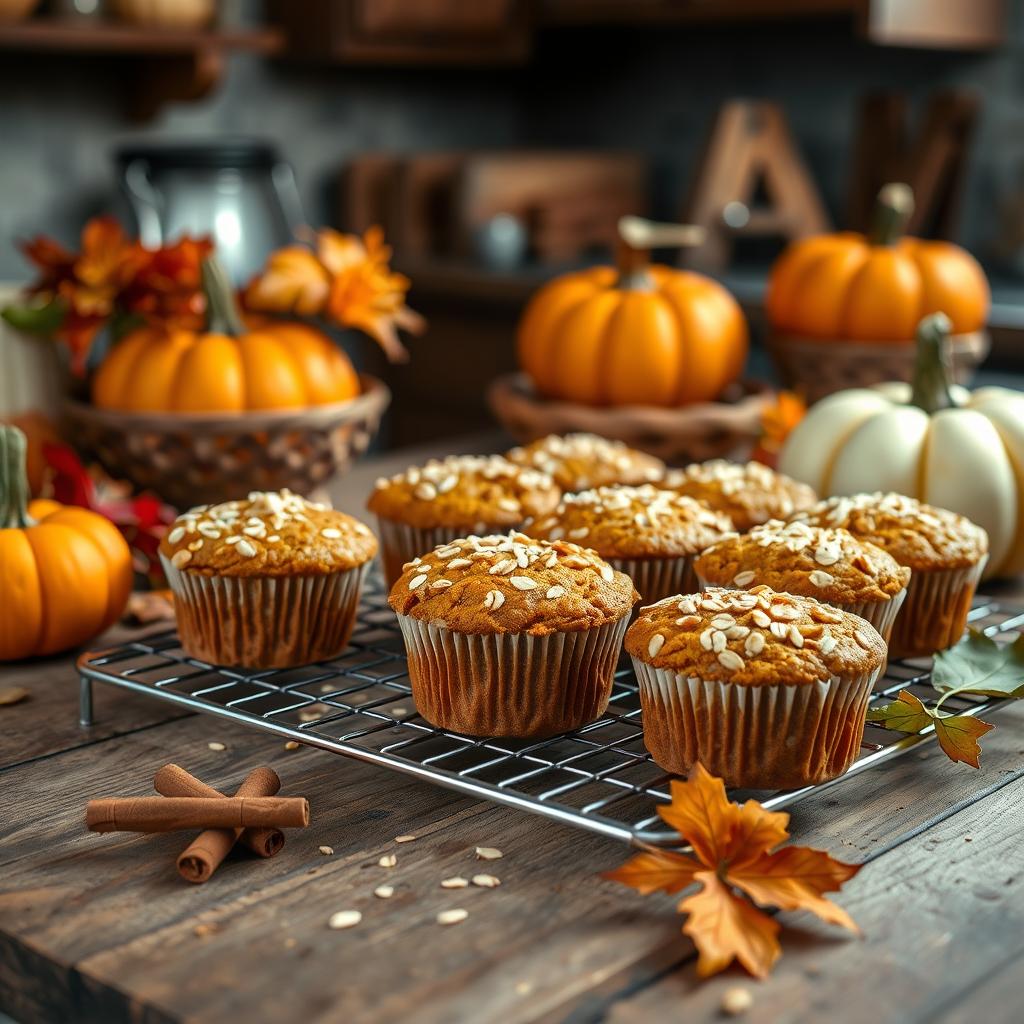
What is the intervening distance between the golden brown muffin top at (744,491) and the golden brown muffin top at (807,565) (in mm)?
174

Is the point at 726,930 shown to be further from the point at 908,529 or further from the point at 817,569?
the point at 908,529

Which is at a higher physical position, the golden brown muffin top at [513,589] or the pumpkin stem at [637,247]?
the pumpkin stem at [637,247]

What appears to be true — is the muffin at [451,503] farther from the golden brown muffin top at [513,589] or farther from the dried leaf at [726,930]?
the dried leaf at [726,930]

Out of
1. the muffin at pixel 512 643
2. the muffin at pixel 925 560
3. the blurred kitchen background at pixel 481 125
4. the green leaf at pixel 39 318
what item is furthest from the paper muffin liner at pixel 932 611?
the blurred kitchen background at pixel 481 125

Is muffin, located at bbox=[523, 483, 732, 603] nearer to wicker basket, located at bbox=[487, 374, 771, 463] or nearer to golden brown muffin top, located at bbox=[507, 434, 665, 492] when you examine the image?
golden brown muffin top, located at bbox=[507, 434, 665, 492]

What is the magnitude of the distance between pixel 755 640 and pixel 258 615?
44 cm

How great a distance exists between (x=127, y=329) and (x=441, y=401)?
1.75 metres

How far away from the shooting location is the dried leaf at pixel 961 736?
1.05 metres

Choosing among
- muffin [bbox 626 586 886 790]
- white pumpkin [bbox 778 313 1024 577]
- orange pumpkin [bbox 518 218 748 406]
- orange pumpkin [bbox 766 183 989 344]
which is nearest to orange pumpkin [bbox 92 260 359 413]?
orange pumpkin [bbox 518 218 748 406]

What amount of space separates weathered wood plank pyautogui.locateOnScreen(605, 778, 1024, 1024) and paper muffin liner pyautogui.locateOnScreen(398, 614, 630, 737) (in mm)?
269

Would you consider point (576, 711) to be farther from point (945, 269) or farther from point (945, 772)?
point (945, 269)

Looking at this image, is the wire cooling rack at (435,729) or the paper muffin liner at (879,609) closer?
the wire cooling rack at (435,729)

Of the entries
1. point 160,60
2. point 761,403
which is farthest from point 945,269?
point 160,60

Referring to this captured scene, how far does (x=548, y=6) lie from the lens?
12.7 feet
